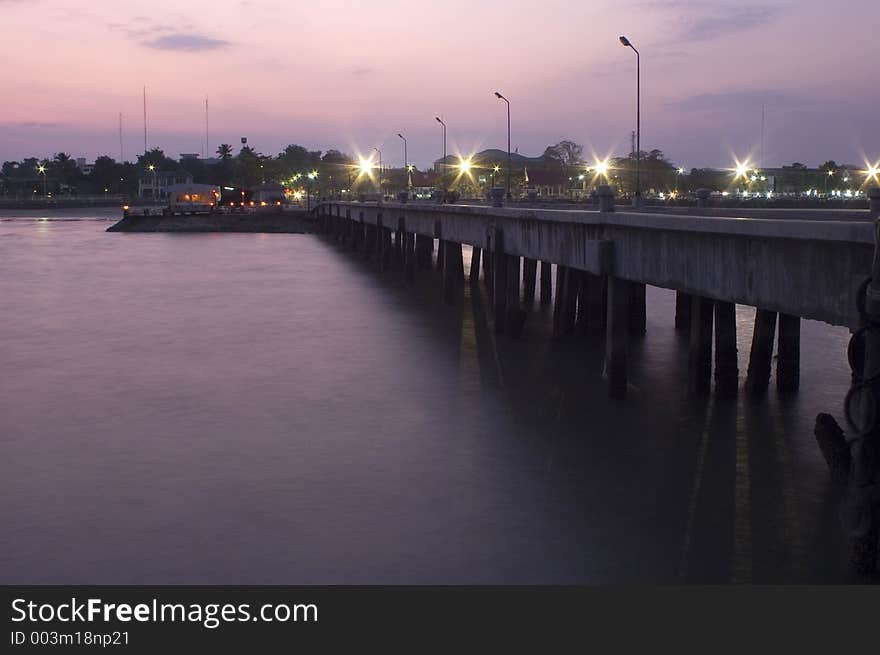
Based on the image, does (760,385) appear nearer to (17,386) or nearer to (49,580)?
(49,580)

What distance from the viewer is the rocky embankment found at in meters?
125

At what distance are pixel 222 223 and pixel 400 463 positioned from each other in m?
115

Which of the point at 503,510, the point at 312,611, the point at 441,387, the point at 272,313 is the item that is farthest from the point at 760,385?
the point at 272,313

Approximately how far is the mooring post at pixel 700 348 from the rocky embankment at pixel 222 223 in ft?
345

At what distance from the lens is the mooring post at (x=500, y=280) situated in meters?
29.8

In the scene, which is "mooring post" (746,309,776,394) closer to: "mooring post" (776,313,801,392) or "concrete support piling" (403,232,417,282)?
"mooring post" (776,313,801,392)

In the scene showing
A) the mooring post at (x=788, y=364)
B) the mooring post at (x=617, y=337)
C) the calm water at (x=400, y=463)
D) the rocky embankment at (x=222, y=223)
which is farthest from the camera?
the rocky embankment at (x=222, y=223)

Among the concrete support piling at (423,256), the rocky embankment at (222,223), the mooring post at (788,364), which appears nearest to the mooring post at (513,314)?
the mooring post at (788,364)

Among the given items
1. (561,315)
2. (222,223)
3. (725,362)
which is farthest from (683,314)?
(222,223)

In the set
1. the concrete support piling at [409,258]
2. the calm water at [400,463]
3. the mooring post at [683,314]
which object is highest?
the concrete support piling at [409,258]

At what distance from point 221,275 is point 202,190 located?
88.6 m

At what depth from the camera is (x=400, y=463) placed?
18.0 m

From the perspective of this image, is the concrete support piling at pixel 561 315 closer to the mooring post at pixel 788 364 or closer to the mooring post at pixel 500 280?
the mooring post at pixel 500 280

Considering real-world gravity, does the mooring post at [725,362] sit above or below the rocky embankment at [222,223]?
below
